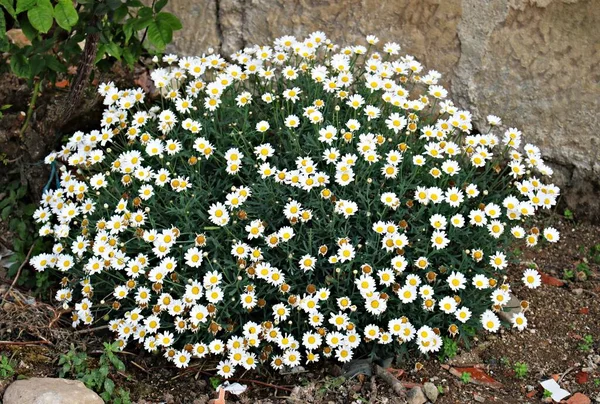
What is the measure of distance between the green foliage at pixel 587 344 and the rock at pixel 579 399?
301mm

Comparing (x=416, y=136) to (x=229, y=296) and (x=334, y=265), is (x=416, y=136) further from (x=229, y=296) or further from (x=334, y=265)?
(x=229, y=296)

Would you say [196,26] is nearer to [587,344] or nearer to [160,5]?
[160,5]

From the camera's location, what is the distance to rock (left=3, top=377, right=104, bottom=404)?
2842 mm

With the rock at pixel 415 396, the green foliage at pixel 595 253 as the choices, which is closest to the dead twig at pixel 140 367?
the rock at pixel 415 396

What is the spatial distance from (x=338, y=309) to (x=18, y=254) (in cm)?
165

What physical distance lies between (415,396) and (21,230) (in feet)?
6.94

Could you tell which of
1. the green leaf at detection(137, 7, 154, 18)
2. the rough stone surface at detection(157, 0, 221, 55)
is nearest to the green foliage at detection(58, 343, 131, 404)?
the green leaf at detection(137, 7, 154, 18)

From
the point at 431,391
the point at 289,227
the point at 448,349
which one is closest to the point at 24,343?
the point at 289,227

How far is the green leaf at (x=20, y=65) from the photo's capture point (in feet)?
11.9

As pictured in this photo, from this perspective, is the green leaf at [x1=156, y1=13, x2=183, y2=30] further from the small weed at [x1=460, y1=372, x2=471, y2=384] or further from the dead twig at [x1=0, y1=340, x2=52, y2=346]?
the small weed at [x1=460, y1=372, x2=471, y2=384]

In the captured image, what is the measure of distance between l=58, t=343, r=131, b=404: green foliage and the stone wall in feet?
7.06

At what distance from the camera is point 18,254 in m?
3.84

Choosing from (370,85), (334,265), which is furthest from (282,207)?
(370,85)

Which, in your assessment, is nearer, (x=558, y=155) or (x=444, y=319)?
(x=444, y=319)
